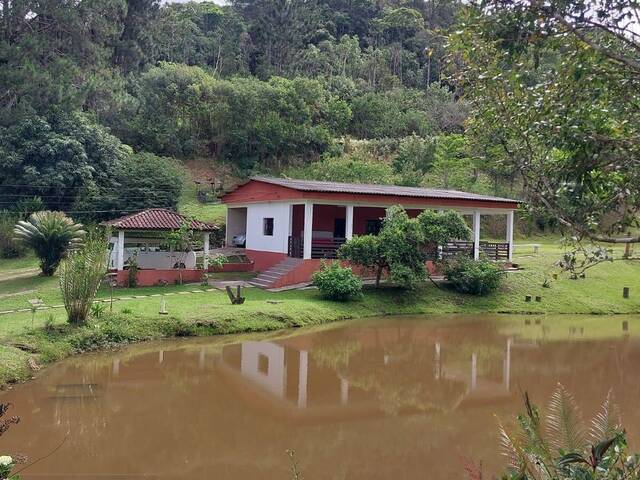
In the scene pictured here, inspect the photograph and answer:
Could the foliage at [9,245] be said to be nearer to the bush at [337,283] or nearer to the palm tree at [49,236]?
the palm tree at [49,236]

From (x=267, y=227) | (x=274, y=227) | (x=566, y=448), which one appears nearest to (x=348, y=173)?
(x=267, y=227)

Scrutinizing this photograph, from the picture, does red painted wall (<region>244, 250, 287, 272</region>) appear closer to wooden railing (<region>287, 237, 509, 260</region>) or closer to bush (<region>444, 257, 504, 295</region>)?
wooden railing (<region>287, 237, 509, 260</region>)

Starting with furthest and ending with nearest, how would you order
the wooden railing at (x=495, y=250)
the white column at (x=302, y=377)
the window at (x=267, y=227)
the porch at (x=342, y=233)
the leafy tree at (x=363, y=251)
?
the window at (x=267, y=227)
the wooden railing at (x=495, y=250)
the porch at (x=342, y=233)
the leafy tree at (x=363, y=251)
the white column at (x=302, y=377)

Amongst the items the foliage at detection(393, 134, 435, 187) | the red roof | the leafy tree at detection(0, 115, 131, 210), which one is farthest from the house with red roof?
the foliage at detection(393, 134, 435, 187)

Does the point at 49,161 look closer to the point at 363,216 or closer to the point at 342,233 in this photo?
the point at 342,233

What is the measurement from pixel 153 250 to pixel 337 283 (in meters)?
6.89

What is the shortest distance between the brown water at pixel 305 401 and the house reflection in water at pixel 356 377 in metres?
0.03

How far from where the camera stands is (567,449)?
3.45 metres

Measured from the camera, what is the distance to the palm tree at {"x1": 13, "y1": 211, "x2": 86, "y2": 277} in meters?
18.3

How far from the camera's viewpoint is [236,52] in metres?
51.4

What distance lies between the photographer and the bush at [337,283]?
17531mm

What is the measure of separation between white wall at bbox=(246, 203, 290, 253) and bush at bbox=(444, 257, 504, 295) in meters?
6.12

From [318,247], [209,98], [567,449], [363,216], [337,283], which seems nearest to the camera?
[567,449]

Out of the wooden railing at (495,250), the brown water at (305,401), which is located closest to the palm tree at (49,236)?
the brown water at (305,401)
